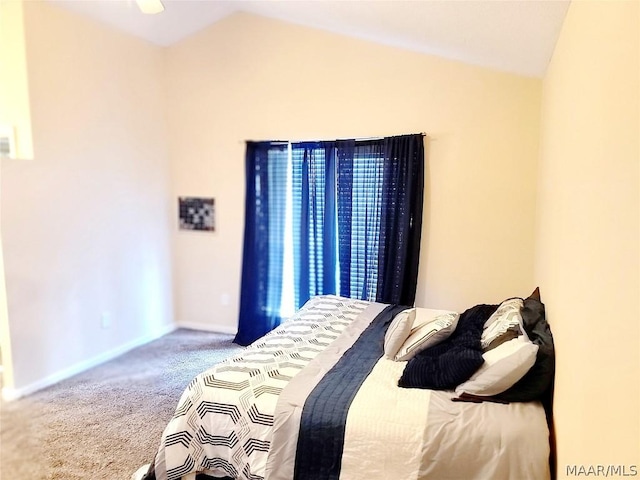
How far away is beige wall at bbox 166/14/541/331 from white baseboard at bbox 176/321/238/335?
29mm

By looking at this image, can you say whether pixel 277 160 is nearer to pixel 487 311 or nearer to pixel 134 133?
pixel 134 133

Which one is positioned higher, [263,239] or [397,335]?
[263,239]

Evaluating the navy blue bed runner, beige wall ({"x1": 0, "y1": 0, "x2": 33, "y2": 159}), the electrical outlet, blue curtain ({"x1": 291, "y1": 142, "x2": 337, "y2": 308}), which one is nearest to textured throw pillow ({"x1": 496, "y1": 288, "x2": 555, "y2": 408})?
the navy blue bed runner

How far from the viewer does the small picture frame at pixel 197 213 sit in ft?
14.6

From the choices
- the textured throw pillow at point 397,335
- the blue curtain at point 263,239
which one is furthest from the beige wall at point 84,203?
the textured throw pillow at point 397,335

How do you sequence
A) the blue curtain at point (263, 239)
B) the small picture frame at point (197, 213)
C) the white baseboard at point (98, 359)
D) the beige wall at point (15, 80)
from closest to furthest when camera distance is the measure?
the beige wall at point (15, 80), the white baseboard at point (98, 359), the blue curtain at point (263, 239), the small picture frame at point (197, 213)

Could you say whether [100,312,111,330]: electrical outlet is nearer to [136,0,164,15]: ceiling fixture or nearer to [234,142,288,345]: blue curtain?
[234,142,288,345]: blue curtain

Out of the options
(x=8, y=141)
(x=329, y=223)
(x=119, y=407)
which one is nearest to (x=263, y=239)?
(x=329, y=223)

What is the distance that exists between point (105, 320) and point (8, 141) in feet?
5.16

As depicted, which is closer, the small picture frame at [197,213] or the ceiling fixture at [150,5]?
the ceiling fixture at [150,5]

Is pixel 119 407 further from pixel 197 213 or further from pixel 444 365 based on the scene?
pixel 444 365

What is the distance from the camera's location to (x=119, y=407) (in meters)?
3.02

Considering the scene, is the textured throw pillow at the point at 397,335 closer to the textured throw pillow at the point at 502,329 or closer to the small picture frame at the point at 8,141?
the textured throw pillow at the point at 502,329

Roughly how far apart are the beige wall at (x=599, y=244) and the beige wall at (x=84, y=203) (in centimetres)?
287
